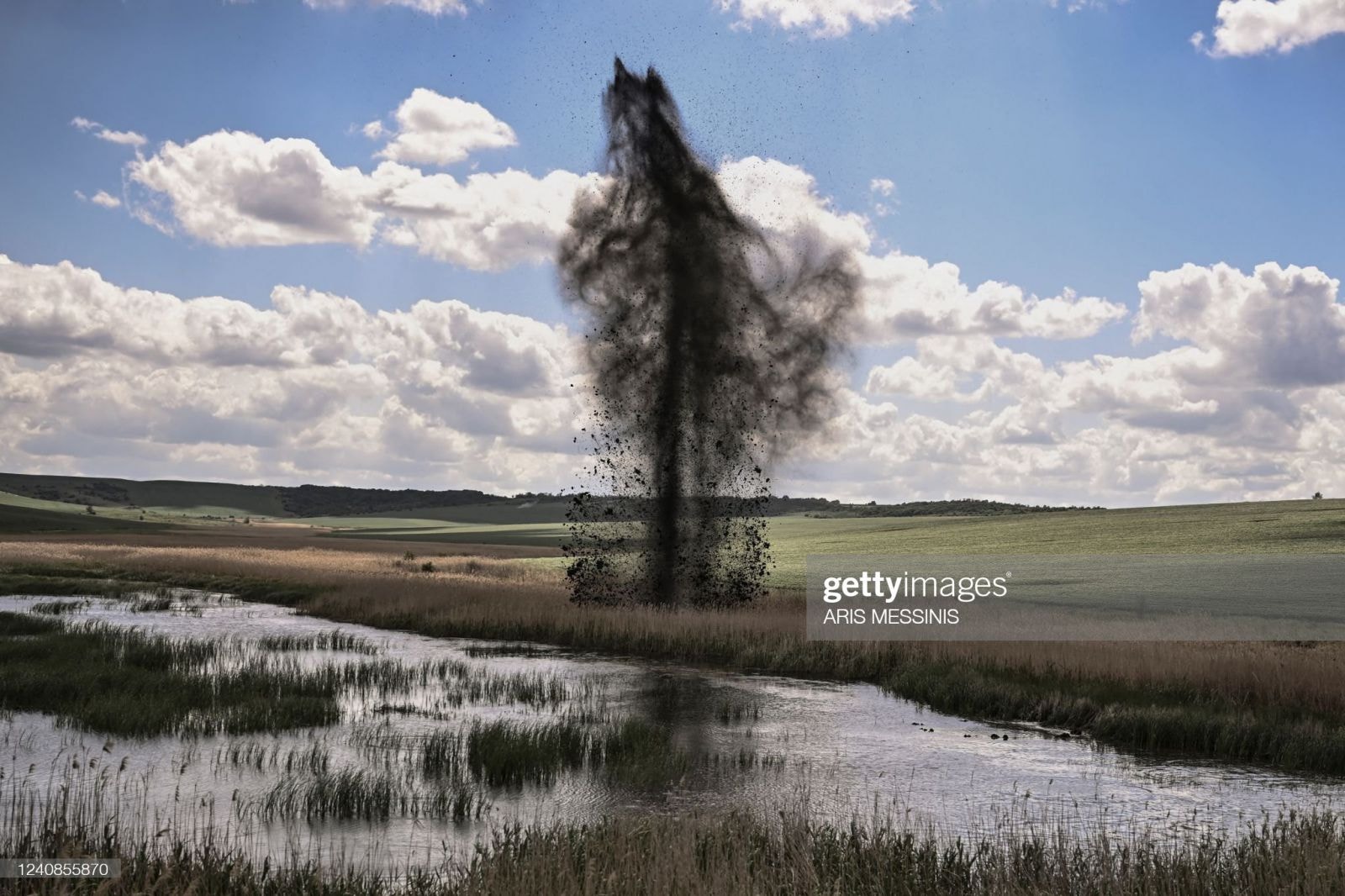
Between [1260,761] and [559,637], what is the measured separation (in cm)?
1904

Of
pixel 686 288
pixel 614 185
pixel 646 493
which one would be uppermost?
pixel 614 185

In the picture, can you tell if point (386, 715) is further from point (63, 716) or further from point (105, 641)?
point (105, 641)

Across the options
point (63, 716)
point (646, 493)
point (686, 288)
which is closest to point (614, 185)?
point (686, 288)

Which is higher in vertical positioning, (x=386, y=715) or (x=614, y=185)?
(x=614, y=185)

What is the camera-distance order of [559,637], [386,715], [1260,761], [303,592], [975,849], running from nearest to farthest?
[975,849], [1260,761], [386,715], [559,637], [303,592]

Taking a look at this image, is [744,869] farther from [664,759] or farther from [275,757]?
[275,757]

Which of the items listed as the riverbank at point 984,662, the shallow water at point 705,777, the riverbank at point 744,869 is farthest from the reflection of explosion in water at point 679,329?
the riverbank at point 744,869

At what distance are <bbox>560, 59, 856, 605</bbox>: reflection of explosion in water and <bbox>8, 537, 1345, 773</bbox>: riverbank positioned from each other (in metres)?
4.53

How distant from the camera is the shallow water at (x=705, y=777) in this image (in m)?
11.6

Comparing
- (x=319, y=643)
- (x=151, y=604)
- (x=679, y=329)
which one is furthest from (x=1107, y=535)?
(x=151, y=604)

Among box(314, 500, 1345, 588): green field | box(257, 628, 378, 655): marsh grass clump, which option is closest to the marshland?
box(257, 628, 378, 655): marsh grass clump

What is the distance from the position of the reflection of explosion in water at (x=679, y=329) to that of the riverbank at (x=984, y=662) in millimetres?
4532

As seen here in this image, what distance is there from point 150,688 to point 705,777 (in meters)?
10.9

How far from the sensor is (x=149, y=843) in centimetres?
1033
